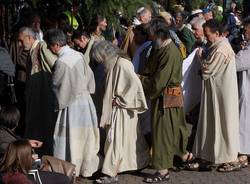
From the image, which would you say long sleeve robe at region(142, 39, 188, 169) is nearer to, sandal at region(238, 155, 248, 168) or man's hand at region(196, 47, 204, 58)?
man's hand at region(196, 47, 204, 58)

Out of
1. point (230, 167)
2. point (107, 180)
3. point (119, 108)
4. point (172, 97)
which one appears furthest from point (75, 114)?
point (230, 167)

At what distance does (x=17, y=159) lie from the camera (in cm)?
520

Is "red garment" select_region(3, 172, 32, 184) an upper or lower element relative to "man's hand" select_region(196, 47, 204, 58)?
lower

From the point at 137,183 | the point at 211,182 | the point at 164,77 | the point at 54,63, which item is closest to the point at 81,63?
the point at 54,63

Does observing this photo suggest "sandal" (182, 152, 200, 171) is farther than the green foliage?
No

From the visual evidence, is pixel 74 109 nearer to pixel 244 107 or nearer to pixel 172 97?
pixel 172 97

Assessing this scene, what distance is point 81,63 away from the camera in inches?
285

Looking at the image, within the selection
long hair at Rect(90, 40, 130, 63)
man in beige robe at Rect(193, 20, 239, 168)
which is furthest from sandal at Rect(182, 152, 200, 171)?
long hair at Rect(90, 40, 130, 63)

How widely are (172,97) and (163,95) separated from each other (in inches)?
4.1

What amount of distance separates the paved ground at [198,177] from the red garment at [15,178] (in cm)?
233

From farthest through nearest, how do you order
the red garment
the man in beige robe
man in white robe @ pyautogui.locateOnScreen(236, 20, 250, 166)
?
man in white robe @ pyautogui.locateOnScreen(236, 20, 250, 166) → the man in beige robe → the red garment

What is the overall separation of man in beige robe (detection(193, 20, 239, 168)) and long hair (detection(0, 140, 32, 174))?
294 centimetres

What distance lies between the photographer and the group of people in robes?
7234 mm

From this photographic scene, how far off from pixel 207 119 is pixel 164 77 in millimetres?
909
